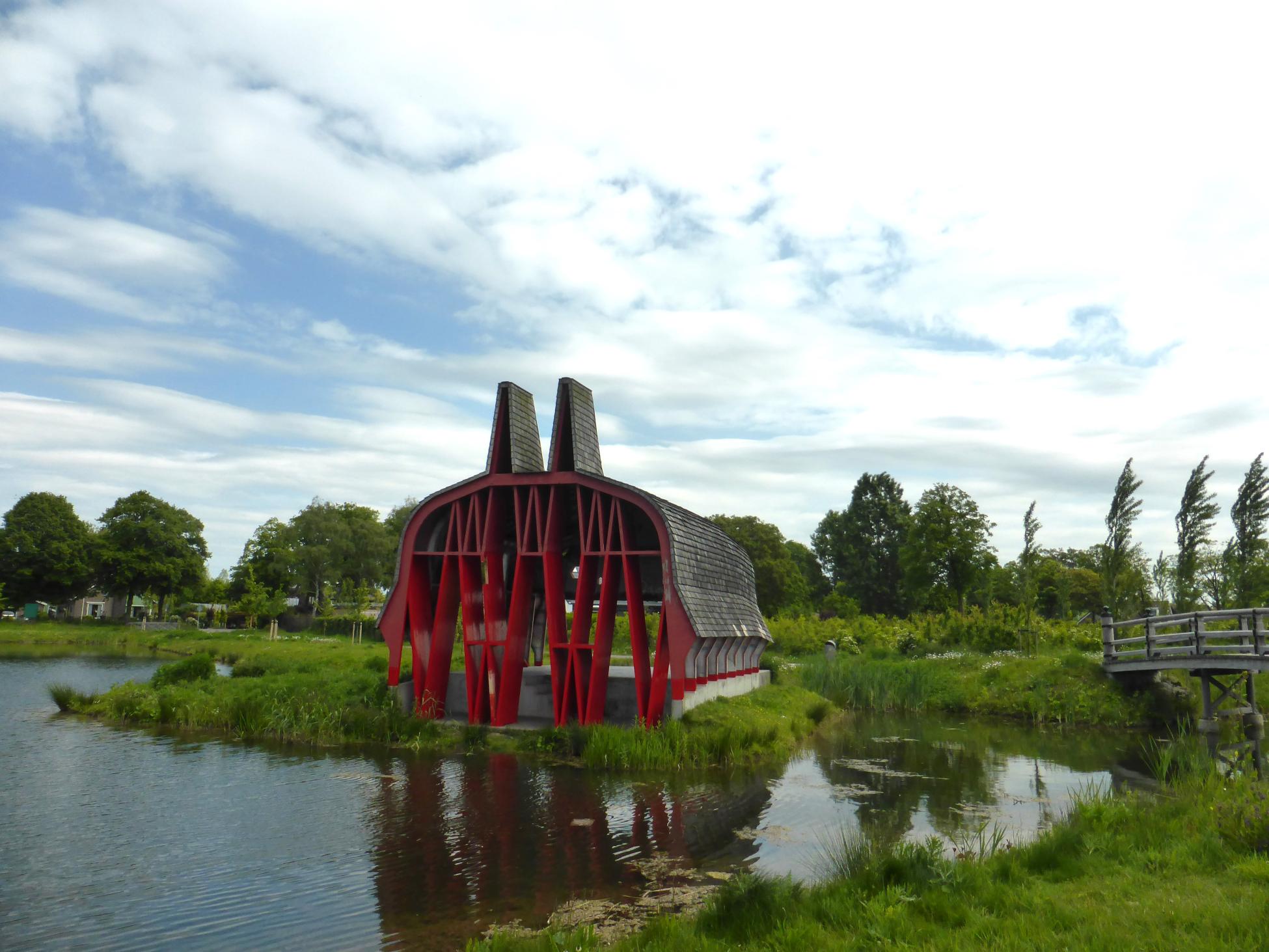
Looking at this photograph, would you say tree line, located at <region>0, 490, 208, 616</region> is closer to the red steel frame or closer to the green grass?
the red steel frame

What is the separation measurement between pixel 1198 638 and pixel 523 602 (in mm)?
16431

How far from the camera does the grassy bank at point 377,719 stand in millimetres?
19219

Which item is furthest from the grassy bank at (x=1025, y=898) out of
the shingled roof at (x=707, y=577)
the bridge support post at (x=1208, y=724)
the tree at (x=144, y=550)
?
the tree at (x=144, y=550)

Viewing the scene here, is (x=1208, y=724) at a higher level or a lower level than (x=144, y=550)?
lower

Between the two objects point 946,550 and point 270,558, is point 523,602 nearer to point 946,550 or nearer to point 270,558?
point 946,550

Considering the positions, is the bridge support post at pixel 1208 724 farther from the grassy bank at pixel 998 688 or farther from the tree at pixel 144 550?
the tree at pixel 144 550

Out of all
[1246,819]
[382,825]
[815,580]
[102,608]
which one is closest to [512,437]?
[382,825]

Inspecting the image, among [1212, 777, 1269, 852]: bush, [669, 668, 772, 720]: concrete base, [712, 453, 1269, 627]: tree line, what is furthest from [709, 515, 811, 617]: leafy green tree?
[1212, 777, 1269, 852]: bush

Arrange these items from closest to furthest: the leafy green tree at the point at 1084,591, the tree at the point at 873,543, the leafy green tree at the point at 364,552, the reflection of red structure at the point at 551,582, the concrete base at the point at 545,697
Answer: the reflection of red structure at the point at 551,582
the concrete base at the point at 545,697
the leafy green tree at the point at 1084,591
the tree at the point at 873,543
the leafy green tree at the point at 364,552

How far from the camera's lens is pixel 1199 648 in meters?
19.8

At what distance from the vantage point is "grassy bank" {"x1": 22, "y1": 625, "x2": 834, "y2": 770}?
19.2m

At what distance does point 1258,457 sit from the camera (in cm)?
2791

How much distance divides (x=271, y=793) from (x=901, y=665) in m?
25.4

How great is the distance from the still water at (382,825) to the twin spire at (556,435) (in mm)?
7544
